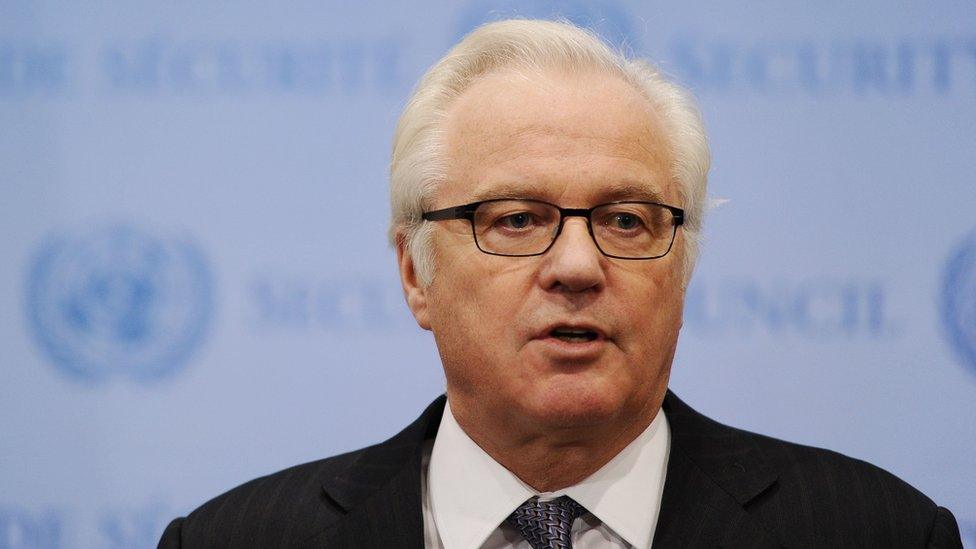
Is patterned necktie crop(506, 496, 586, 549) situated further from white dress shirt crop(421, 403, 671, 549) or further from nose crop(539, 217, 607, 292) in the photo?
nose crop(539, 217, 607, 292)

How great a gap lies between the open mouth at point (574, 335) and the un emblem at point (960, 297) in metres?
1.35

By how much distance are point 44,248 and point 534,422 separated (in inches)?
66.9

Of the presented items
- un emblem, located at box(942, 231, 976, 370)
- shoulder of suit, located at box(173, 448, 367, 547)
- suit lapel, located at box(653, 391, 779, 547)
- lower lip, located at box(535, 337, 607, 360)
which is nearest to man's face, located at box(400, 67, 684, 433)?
lower lip, located at box(535, 337, 607, 360)

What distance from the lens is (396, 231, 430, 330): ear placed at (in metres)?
2.39

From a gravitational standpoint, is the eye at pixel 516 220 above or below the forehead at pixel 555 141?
below

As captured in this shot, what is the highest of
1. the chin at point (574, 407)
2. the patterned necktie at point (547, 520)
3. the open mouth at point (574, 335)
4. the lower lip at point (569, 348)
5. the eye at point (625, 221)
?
the eye at point (625, 221)

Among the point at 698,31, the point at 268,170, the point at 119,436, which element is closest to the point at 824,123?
the point at 698,31

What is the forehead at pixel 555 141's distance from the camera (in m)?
2.14

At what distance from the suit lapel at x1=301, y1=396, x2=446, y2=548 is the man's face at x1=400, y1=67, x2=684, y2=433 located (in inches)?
6.9

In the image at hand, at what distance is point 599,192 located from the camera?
2.15 meters

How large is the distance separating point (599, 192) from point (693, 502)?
607mm

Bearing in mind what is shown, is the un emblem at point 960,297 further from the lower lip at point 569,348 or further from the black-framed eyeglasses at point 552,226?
the lower lip at point 569,348

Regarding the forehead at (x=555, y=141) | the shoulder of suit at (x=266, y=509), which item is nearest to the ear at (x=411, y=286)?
the forehead at (x=555, y=141)

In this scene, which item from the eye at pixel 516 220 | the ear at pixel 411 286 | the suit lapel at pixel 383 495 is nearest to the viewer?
the eye at pixel 516 220
